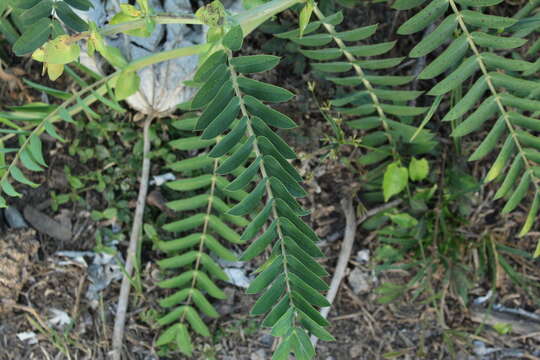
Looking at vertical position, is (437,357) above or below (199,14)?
below

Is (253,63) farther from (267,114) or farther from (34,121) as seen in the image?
(34,121)

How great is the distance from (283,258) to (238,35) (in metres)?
0.59

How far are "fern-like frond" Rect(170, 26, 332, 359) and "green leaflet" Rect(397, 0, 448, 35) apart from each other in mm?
455

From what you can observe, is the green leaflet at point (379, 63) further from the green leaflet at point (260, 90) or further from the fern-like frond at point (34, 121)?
the fern-like frond at point (34, 121)

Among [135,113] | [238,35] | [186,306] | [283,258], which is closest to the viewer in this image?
[238,35]

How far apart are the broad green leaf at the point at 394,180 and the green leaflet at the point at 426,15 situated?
0.62m

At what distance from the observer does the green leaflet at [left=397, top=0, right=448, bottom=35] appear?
1.75 m

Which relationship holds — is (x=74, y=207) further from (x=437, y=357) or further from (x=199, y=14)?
(x=437, y=357)

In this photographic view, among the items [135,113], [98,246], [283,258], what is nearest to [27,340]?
[98,246]

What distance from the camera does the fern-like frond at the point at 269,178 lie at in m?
1.60

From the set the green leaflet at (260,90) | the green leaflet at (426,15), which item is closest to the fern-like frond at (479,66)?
the green leaflet at (426,15)

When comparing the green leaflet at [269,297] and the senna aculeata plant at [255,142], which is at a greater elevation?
the senna aculeata plant at [255,142]

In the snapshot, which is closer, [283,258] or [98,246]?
[283,258]

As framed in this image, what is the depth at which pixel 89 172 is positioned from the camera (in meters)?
2.42
